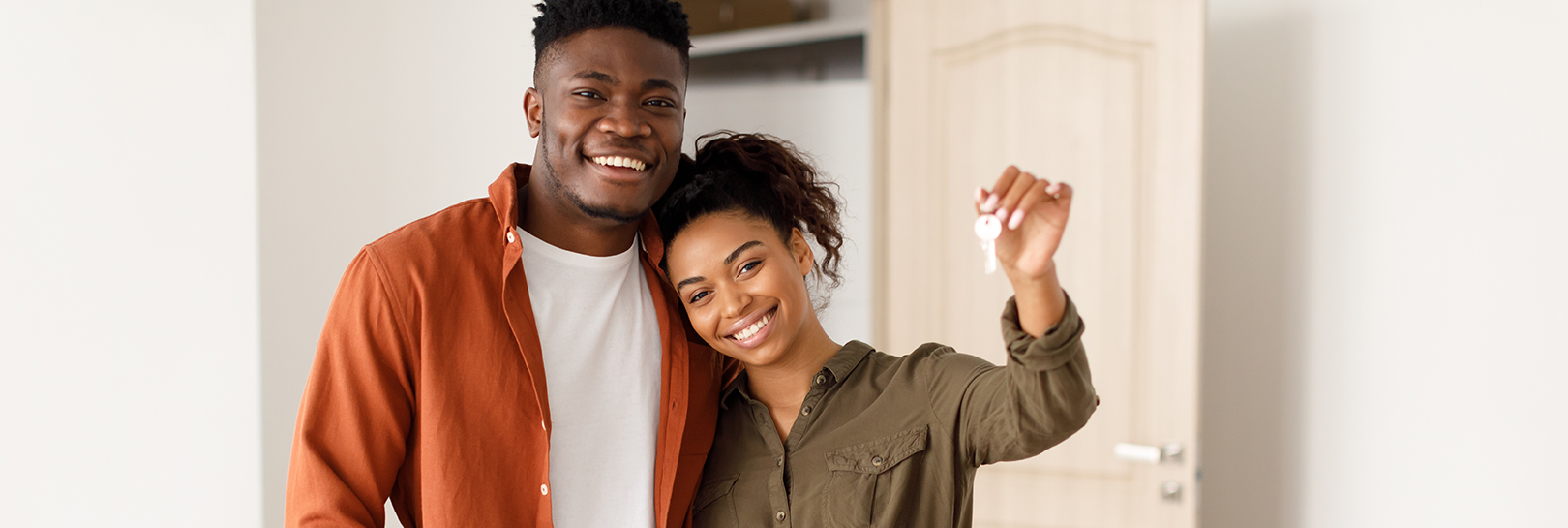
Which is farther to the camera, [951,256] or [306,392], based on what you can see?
[951,256]

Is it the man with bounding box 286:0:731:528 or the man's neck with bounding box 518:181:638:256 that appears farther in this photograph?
the man's neck with bounding box 518:181:638:256

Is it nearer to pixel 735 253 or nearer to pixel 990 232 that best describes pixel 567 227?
pixel 735 253

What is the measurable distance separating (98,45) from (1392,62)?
285 centimetres

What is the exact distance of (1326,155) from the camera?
2352mm

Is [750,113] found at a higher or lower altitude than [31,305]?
higher

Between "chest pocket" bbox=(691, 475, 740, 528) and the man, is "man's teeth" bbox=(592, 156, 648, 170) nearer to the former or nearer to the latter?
the man

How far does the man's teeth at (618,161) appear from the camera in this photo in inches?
47.5

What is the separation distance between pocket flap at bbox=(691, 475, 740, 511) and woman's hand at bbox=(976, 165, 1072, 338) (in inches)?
19.0

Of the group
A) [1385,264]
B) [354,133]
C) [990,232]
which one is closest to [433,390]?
[990,232]

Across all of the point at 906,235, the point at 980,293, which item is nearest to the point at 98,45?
the point at 906,235

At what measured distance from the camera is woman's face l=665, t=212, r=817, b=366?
1280 millimetres

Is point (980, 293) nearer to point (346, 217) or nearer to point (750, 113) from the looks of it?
point (750, 113)

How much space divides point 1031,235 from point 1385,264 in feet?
5.58

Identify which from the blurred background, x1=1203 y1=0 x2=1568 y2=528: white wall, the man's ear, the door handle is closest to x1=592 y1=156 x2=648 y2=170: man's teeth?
the man's ear
